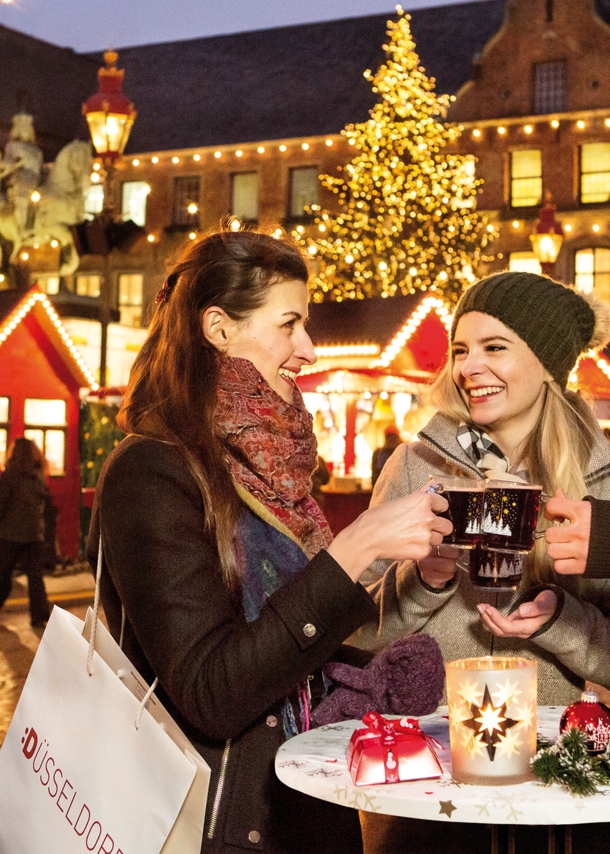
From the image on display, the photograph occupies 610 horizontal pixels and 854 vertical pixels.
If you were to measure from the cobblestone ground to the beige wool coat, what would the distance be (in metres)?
4.09

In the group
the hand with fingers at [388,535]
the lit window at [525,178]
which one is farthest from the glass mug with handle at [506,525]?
the lit window at [525,178]

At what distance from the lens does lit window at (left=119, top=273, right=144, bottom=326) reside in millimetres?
32938

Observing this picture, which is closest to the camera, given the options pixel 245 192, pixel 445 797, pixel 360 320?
pixel 445 797

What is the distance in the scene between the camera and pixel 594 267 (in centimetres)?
2867

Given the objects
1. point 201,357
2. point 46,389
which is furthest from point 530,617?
point 46,389

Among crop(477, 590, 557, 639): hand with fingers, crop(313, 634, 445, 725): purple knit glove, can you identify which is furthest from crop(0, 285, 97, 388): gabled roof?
crop(313, 634, 445, 725): purple knit glove

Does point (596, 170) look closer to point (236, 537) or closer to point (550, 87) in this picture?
point (550, 87)

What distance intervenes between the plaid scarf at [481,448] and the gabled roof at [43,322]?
1572 centimetres

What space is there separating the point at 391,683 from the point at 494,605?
0.74 m

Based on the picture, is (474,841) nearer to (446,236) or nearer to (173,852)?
(173,852)

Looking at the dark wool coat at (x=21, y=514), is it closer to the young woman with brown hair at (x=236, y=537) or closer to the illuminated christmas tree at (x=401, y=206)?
the young woman with brown hair at (x=236, y=537)

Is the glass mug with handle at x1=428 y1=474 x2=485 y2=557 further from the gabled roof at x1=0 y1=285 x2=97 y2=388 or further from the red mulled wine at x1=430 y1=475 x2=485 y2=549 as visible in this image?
the gabled roof at x1=0 y1=285 x2=97 y2=388

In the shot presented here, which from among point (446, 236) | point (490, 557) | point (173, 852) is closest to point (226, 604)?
point (173, 852)

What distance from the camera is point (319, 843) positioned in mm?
2455
